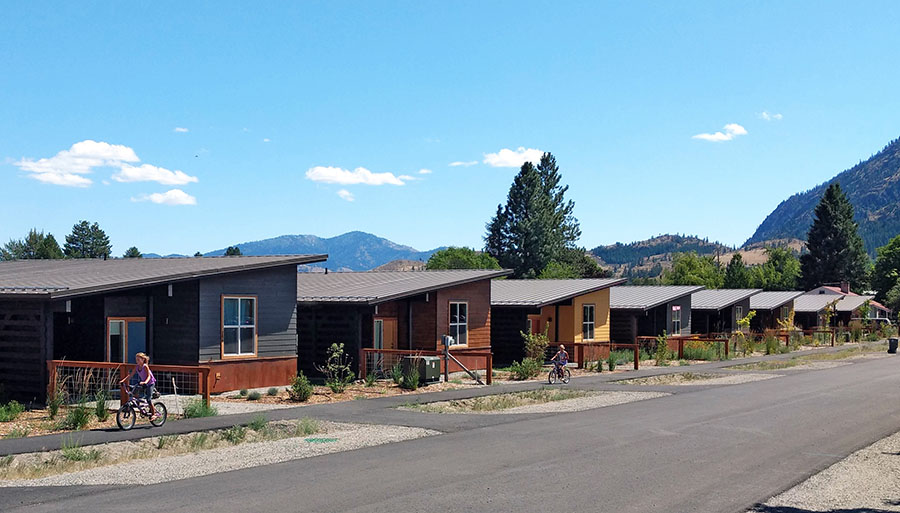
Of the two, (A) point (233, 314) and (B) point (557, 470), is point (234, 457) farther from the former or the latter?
(A) point (233, 314)

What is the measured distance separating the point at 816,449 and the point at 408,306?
687 inches

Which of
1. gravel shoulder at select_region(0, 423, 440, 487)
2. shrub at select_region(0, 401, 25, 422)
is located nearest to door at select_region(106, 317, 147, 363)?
shrub at select_region(0, 401, 25, 422)

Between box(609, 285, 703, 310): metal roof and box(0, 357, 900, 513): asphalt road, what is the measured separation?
2424cm

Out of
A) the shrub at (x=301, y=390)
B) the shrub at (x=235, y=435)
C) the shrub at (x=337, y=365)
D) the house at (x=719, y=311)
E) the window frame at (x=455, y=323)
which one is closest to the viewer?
the shrub at (x=235, y=435)

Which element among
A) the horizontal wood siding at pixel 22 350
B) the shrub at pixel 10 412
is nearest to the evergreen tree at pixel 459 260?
the horizontal wood siding at pixel 22 350

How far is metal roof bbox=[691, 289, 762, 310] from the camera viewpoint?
178ft

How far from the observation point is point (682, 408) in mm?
21203

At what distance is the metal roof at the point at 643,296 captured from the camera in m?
45.0

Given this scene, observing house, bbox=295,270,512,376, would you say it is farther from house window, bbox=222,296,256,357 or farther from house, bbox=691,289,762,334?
house, bbox=691,289,762,334

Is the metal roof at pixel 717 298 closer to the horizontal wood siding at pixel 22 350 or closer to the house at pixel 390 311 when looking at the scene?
the house at pixel 390 311

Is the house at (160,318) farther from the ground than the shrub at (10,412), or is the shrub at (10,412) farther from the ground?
the house at (160,318)

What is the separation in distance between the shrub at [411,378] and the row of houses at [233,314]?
253 cm

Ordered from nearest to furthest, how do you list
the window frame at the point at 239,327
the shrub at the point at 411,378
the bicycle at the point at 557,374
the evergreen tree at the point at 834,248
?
the window frame at the point at 239,327
the shrub at the point at 411,378
the bicycle at the point at 557,374
the evergreen tree at the point at 834,248

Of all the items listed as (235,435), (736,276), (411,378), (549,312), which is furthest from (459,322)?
(736,276)
